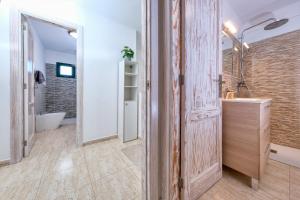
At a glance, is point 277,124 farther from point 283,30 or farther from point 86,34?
point 86,34

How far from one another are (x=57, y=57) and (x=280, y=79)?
6023 millimetres

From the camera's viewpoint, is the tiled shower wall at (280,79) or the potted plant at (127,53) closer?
the tiled shower wall at (280,79)

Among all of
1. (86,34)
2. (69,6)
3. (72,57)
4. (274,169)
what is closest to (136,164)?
(274,169)

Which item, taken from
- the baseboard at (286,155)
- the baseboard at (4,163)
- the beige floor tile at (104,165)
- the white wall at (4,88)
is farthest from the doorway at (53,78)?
the baseboard at (286,155)

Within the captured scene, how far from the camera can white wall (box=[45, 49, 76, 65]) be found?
450 centimetres

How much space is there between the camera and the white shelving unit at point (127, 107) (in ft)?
8.77

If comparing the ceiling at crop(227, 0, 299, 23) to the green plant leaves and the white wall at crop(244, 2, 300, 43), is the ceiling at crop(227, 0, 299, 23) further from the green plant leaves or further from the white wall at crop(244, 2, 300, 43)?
the green plant leaves

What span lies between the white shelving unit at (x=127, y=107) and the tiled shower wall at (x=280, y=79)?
172 cm

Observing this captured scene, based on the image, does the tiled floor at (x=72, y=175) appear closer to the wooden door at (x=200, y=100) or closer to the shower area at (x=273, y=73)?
the wooden door at (x=200, y=100)

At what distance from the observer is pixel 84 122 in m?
2.46

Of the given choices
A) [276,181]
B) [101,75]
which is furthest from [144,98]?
[101,75]

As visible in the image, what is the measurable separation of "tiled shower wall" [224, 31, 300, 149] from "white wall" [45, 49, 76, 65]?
5.00m

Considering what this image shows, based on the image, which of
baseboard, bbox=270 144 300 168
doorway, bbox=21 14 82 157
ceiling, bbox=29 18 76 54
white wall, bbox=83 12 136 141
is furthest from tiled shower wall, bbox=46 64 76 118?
baseboard, bbox=270 144 300 168

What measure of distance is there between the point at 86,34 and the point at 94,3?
0.51 m
